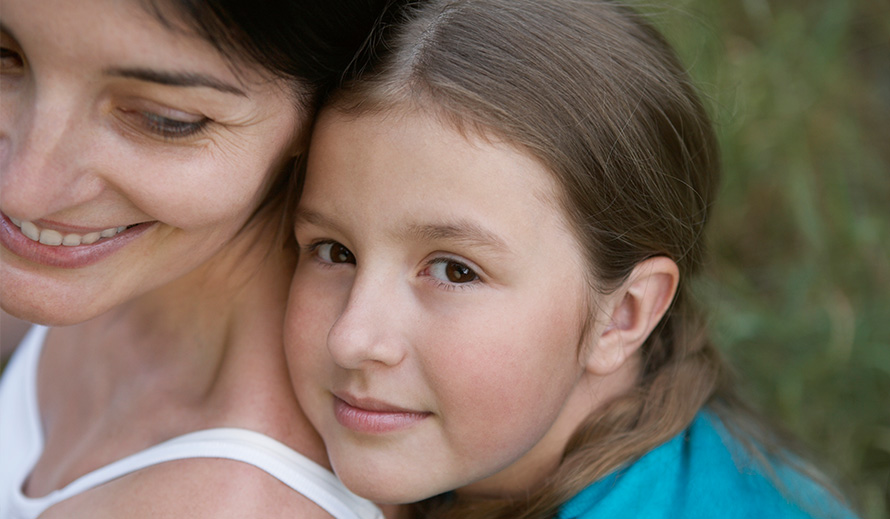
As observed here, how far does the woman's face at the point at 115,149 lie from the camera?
1.43 meters

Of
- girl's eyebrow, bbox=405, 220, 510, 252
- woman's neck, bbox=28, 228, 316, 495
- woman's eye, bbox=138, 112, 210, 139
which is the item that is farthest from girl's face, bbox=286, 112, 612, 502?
woman's eye, bbox=138, 112, 210, 139

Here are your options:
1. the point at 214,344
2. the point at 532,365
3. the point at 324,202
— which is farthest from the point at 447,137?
the point at 214,344

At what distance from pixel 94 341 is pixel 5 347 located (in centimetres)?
111

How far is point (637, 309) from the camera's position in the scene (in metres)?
2.04

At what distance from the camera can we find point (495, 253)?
5.69 feet

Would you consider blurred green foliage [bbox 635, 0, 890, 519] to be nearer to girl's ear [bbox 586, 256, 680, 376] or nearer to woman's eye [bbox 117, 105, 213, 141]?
girl's ear [bbox 586, 256, 680, 376]

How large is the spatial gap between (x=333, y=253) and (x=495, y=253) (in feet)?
1.37

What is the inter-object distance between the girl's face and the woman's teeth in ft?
1.44

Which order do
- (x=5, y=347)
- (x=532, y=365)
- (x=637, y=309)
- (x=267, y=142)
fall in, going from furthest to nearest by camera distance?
(x=5, y=347) < (x=637, y=309) < (x=532, y=365) < (x=267, y=142)

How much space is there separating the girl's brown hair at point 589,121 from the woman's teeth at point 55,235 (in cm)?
56

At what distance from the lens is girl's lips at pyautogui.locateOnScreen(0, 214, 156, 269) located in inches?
65.6

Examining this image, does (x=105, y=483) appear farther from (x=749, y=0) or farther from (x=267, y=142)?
(x=749, y=0)

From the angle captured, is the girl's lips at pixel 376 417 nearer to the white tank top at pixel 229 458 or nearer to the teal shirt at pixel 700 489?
the white tank top at pixel 229 458

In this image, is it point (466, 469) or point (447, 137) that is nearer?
point (447, 137)
